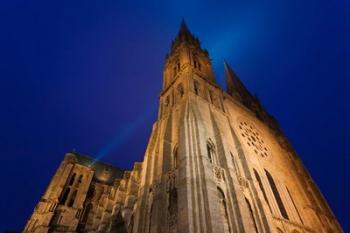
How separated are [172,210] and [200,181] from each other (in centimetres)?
188

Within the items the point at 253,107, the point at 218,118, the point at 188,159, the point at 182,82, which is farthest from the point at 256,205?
the point at 253,107

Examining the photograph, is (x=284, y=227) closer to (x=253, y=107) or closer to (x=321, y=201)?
(x=321, y=201)

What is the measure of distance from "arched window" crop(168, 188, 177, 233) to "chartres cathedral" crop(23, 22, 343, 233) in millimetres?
47

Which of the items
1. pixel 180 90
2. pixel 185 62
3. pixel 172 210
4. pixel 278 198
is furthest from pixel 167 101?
pixel 278 198

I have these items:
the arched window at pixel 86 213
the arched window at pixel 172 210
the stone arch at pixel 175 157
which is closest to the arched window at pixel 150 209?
the arched window at pixel 172 210

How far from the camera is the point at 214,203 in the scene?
9.62 meters

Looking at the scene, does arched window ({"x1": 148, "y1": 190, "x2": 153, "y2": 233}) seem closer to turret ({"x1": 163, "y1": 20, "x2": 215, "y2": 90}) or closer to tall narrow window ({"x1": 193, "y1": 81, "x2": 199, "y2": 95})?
tall narrow window ({"x1": 193, "y1": 81, "x2": 199, "y2": 95})

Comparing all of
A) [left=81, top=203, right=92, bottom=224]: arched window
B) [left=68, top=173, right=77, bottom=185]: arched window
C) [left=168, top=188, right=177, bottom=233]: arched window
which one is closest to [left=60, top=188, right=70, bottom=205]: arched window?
[left=68, top=173, right=77, bottom=185]: arched window

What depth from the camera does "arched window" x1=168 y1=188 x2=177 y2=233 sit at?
9.91m

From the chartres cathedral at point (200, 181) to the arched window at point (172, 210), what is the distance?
0.16 ft

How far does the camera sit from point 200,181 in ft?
33.5

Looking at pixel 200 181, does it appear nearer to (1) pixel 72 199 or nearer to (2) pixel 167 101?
(2) pixel 167 101

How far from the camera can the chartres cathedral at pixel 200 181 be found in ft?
33.6

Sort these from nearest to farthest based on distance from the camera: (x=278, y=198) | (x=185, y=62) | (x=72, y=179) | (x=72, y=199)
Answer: (x=278, y=198) < (x=185, y=62) < (x=72, y=199) < (x=72, y=179)
